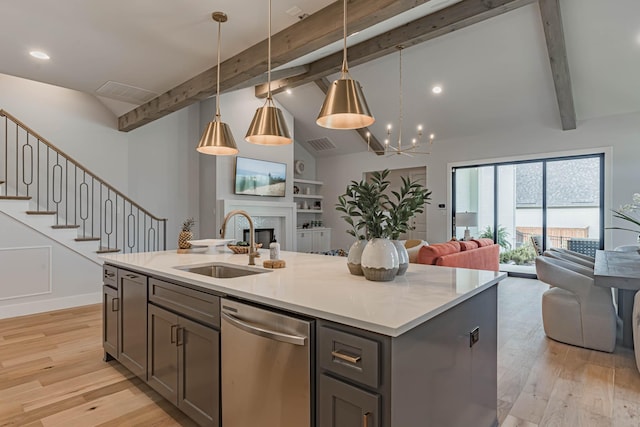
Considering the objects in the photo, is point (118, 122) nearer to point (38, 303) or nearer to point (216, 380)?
point (38, 303)

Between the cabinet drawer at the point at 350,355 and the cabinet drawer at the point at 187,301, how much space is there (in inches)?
28.2

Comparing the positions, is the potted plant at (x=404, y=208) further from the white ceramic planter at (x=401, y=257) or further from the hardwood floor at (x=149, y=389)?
the hardwood floor at (x=149, y=389)

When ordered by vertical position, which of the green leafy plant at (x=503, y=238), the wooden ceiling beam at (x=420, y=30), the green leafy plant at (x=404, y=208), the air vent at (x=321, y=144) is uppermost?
the wooden ceiling beam at (x=420, y=30)

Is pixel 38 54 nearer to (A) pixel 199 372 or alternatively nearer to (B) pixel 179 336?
(B) pixel 179 336

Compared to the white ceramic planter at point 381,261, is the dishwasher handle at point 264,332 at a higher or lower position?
lower

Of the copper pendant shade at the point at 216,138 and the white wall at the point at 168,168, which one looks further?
the white wall at the point at 168,168

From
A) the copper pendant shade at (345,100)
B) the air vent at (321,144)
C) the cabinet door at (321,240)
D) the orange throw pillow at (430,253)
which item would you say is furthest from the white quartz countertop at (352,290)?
the air vent at (321,144)

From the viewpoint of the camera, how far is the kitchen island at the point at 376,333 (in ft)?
3.81

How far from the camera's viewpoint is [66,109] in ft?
18.9

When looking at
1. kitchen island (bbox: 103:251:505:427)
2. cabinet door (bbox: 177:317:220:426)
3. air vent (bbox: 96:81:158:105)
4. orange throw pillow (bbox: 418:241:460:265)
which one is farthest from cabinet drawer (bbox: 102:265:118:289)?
orange throw pillow (bbox: 418:241:460:265)

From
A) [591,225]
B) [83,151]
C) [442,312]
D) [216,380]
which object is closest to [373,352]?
[442,312]

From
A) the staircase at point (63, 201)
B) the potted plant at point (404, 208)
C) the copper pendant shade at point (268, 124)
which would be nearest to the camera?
the potted plant at point (404, 208)

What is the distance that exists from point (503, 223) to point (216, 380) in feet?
23.4

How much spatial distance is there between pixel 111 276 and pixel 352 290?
7.19 ft
